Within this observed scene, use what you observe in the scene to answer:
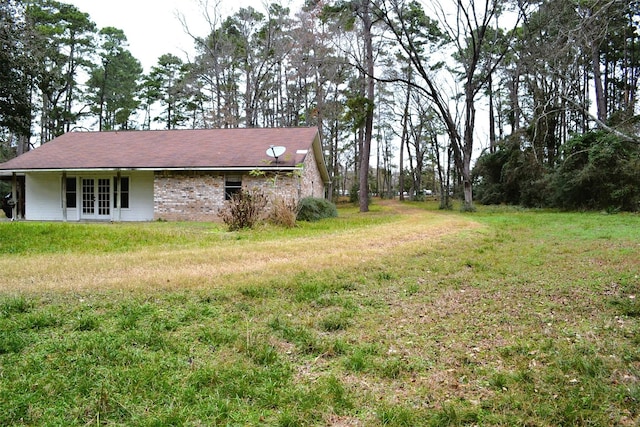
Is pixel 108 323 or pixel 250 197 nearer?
pixel 108 323

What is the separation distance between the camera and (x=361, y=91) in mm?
26281

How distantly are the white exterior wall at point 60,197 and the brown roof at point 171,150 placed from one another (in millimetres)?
685

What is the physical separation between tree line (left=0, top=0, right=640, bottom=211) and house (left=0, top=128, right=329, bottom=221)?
7.21 ft

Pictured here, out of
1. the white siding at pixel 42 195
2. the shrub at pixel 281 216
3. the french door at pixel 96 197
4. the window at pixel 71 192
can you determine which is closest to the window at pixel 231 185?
the shrub at pixel 281 216

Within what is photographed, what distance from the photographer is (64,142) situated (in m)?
19.2

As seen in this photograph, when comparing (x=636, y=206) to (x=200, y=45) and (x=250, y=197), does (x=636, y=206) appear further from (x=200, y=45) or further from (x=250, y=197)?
(x=200, y=45)

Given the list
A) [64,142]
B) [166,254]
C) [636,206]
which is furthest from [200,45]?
[636,206]

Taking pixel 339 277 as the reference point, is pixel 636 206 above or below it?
above

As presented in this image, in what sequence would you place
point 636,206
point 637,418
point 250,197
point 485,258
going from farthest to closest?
point 636,206 → point 250,197 → point 485,258 → point 637,418

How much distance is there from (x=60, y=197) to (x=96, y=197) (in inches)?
Answer: 68.4

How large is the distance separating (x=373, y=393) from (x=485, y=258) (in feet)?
16.8

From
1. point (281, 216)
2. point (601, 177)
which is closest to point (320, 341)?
point (281, 216)

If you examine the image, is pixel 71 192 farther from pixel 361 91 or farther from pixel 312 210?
pixel 361 91

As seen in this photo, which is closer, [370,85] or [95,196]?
[95,196]
